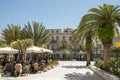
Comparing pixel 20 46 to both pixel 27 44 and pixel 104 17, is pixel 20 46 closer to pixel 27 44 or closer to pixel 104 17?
pixel 27 44

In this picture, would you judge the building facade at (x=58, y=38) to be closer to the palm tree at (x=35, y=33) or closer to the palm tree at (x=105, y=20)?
the palm tree at (x=35, y=33)

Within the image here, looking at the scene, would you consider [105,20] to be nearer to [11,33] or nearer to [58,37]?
[11,33]

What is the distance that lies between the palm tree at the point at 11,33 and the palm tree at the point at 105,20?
2394 centimetres

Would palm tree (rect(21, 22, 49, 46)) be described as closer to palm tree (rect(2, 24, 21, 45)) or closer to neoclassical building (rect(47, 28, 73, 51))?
palm tree (rect(2, 24, 21, 45))

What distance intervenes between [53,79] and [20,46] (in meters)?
7.08

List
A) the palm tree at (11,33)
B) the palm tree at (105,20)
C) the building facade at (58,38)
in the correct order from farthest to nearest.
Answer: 1. the building facade at (58,38)
2. the palm tree at (11,33)
3. the palm tree at (105,20)

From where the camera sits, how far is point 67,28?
9381 cm

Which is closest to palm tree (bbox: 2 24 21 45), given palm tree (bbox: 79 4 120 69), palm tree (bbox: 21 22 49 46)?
palm tree (bbox: 21 22 49 46)

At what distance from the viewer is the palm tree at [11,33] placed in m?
47.6

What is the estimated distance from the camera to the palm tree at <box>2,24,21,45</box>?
4759cm

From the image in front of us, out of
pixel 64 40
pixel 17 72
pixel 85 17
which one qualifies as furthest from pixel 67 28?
pixel 17 72

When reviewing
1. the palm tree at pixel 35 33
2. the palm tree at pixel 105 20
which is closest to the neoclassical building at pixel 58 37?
the palm tree at pixel 35 33

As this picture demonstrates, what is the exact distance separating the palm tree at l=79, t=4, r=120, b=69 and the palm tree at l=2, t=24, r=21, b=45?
2394 cm

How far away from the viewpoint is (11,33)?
4800 centimetres
